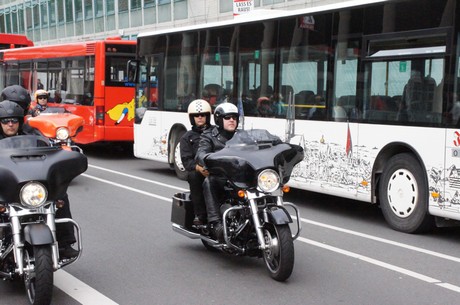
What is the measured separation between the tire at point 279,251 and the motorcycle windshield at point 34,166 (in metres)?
1.67

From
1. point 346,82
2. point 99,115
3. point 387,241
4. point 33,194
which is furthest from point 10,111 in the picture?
point 99,115

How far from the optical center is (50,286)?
505 cm

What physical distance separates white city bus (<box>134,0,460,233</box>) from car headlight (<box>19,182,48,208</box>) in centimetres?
466

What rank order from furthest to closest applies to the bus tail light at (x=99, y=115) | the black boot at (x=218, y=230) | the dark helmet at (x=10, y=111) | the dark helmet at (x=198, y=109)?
the bus tail light at (x=99, y=115) < the dark helmet at (x=198, y=109) < the black boot at (x=218, y=230) < the dark helmet at (x=10, y=111)

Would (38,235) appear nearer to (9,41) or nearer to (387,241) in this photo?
(387,241)

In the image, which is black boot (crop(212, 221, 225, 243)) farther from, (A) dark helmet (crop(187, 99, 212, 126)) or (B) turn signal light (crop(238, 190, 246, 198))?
(A) dark helmet (crop(187, 99, 212, 126))

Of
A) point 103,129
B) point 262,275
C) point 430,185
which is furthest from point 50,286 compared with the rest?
point 103,129

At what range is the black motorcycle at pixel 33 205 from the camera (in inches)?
199

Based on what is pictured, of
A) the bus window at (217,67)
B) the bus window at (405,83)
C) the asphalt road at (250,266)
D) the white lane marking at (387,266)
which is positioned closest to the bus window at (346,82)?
the bus window at (405,83)

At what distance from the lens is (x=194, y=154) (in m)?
7.27

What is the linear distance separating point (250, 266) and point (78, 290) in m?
1.67

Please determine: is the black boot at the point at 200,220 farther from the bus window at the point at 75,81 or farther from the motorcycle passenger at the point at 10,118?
the bus window at the point at 75,81

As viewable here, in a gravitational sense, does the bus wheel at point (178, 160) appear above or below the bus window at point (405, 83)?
below

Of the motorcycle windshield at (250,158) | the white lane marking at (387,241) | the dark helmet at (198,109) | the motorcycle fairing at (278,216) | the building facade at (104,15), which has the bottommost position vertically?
the white lane marking at (387,241)
